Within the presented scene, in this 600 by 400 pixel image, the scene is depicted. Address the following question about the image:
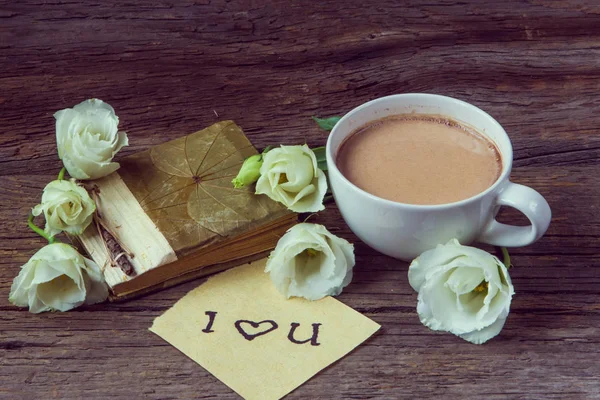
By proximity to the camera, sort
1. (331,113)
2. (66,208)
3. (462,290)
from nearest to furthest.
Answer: (462,290) → (66,208) → (331,113)

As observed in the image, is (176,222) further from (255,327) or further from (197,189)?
(255,327)

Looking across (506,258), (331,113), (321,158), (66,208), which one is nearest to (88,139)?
(66,208)

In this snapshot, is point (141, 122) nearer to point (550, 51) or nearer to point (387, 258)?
point (387, 258)

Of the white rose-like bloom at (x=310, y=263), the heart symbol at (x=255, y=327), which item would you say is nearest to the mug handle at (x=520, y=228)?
the white rose-like bloom at (x=310, y=263)

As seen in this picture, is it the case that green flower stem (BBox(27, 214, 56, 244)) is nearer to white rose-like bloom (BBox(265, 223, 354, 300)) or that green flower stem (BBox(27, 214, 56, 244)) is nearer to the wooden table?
the wooden table

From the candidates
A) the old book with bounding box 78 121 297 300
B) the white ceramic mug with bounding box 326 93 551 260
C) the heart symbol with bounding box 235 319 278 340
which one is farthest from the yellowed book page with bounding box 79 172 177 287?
the white ceramic mug with bounding box 326 93 551 260

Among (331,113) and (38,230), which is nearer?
(38,230)

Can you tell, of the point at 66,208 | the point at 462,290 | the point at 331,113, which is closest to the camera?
the point at 462,290

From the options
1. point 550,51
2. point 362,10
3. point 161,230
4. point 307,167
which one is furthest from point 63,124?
point 550,51
